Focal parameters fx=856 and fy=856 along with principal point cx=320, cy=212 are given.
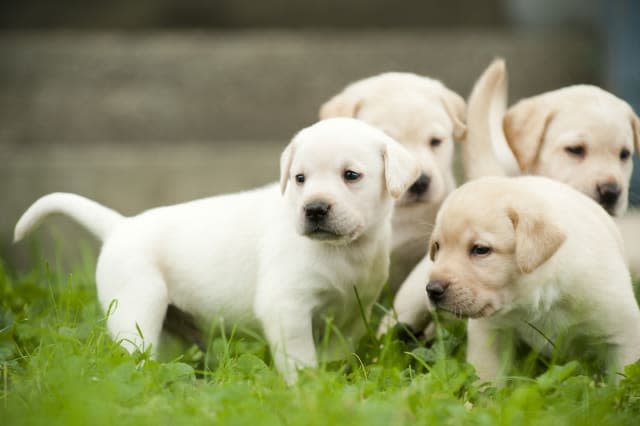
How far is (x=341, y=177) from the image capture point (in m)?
3.62

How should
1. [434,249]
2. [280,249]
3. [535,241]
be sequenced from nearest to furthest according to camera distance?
[535,241] < [434,249] < [280,249]

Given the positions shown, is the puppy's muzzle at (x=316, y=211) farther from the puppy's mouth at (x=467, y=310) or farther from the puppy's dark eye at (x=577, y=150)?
the puppy's dark eye at (x=577, y=150)

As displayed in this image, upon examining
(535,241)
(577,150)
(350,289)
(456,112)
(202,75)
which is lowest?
(350,289)

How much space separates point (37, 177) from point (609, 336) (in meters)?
5.40

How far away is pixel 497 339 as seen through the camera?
12.4ft

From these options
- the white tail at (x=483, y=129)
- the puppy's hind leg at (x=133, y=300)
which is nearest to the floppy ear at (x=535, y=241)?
the white tail at (x=483, y=129)

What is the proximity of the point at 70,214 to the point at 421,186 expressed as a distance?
5.78ft

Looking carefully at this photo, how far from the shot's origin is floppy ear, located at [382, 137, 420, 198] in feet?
11.8

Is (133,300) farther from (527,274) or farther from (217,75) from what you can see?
(217,75)

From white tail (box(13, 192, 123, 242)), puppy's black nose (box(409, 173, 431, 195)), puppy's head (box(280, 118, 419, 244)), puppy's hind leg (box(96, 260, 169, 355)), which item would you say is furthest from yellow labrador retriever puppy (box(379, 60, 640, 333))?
white tail (box(13, 192, 123, 242))

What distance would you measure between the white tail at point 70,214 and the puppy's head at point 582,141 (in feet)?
7.43

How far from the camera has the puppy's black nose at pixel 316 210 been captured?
3.46 metres

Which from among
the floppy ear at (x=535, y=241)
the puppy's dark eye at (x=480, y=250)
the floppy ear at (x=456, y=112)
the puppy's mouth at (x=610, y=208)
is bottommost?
the puppy's mouth at (x=610, y=208)

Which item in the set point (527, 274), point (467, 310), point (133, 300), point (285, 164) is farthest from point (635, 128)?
point (133, 300)
